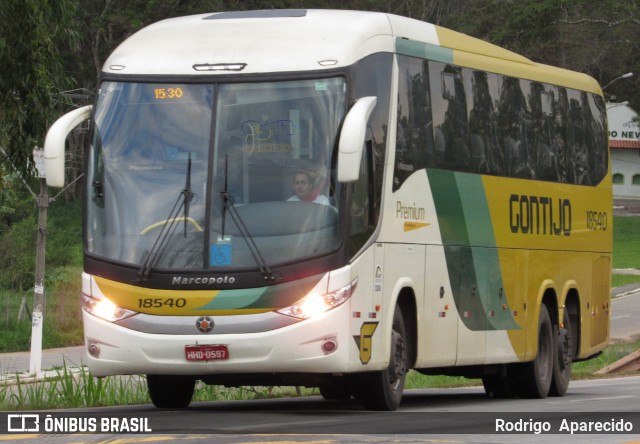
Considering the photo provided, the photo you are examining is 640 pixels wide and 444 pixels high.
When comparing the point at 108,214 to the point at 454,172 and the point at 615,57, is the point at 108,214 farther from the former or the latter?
the point at 615,57

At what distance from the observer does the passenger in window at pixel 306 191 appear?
14094 millimetres

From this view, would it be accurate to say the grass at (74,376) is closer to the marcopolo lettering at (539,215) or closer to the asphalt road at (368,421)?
the asphalt road at (368,421)

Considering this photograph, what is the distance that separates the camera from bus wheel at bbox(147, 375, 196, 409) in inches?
624

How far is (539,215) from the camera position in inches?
789

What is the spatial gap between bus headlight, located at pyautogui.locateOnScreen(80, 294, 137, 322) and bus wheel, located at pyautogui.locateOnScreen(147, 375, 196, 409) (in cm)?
168

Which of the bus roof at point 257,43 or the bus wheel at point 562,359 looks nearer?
the bus roof at point 257,43

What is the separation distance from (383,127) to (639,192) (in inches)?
3711

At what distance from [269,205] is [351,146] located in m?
0.96

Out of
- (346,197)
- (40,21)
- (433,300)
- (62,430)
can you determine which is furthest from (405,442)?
(40,21)

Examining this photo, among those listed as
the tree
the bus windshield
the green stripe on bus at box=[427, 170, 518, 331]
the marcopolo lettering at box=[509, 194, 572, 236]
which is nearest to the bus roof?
the bus windshield

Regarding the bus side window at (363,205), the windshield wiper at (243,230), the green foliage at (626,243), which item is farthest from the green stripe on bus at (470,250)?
the green foliage at (626,243)

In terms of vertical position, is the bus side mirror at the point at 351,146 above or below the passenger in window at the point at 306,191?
above

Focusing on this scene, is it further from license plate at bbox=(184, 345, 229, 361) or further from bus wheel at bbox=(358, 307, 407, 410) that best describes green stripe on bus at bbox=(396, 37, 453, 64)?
license plate at bbox=(184, 345, 229, 361)

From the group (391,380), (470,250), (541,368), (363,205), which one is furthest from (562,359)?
(363,205)
